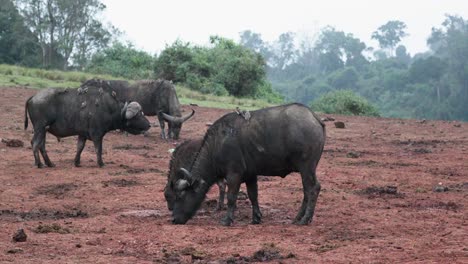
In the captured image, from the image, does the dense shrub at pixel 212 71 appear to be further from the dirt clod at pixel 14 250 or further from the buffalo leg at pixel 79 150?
the dirt clod at pixel 14 250

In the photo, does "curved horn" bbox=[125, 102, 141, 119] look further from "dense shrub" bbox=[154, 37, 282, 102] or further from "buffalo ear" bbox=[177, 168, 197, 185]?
"dense shrub" bbox=[154, 37, 282, 102]

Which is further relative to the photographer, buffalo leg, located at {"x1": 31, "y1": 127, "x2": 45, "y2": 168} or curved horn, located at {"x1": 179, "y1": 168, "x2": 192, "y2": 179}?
buffalo leg, located at {"x1": 31, "y1": 127, "x2": 45, "y2": 168}

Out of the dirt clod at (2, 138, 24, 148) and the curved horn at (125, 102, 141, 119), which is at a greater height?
the curved horn at (125, 102, 141, 119)

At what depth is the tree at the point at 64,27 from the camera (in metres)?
58.8

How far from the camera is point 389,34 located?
115 meters

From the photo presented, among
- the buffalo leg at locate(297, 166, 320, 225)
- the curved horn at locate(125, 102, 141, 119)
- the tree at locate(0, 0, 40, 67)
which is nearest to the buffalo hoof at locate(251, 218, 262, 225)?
the buffalo leg at locate(297, 166, 320, 225)

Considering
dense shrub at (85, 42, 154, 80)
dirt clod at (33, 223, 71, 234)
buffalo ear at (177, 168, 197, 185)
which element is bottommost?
dirt clod at (33, 223, 71, 234)

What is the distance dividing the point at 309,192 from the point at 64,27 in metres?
54.1

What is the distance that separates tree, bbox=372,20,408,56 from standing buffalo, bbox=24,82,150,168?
10306 cm

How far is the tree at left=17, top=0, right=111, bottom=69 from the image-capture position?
58.8 metres

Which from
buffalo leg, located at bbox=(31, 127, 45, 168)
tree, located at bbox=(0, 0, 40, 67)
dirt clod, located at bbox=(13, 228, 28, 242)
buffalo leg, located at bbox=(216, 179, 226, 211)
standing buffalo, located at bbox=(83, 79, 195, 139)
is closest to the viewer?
dirt clod, located at bbox=(13, 228, 28, 242)

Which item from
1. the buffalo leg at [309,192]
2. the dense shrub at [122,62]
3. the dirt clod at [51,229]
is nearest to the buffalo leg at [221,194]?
the buffalo leg at [309,192]

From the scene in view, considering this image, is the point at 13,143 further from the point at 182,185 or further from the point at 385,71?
the point at 385,71

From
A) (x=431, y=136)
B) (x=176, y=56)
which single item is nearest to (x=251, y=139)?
(x=431, y=136)
